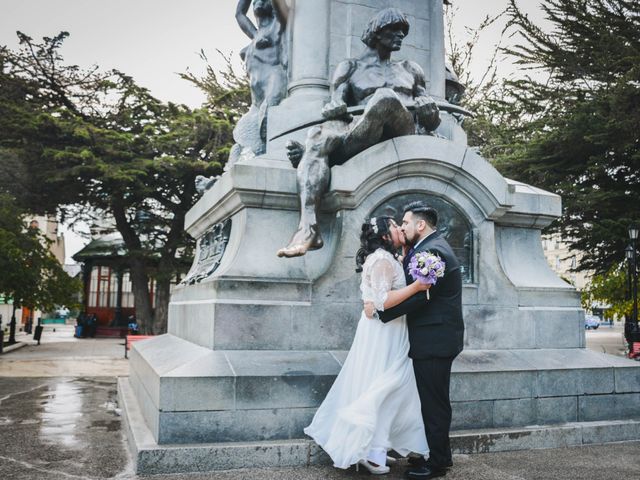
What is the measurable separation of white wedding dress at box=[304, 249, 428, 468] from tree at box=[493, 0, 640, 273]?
16486 millimetres

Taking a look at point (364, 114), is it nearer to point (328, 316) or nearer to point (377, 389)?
point (328, 316)

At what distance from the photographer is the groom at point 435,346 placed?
464 centimetres

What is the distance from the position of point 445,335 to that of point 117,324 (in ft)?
120

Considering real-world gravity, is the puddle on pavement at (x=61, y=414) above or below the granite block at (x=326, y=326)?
below

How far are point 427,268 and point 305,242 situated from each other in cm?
156

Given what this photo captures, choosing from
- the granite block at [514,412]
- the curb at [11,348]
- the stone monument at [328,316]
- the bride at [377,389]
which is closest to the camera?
the bride at [377,389]

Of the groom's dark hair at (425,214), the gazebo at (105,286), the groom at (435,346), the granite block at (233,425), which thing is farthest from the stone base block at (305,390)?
the gazebo at (105,286)

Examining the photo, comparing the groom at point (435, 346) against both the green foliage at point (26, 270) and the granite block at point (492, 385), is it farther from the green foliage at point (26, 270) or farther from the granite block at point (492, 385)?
the green foliage at point (26, 270)

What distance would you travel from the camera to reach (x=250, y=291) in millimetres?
5906

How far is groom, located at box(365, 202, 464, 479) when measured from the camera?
4645mm

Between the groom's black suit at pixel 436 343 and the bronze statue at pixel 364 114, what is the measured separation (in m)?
1.31

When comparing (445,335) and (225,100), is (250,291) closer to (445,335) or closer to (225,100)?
(445,335)

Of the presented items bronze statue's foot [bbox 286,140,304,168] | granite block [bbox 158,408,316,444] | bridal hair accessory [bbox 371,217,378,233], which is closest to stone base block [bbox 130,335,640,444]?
granite block [bbox 158,408,316,444]

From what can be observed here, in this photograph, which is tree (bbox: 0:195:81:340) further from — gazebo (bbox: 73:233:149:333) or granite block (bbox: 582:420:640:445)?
granite block (bbox: 582:420:640:445)
